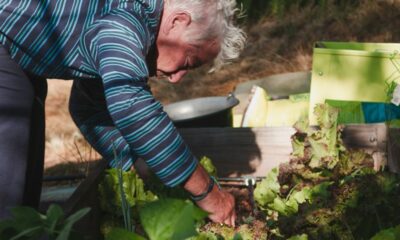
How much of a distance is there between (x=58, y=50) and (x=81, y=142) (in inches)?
122

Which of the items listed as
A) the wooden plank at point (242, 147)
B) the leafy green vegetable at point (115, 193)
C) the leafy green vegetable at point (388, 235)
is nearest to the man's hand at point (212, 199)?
the leafy green vegetable at point (115, 193)

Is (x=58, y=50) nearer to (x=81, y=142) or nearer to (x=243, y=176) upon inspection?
(x=243, y=176)

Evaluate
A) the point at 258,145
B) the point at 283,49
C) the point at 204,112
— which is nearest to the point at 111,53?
the point at 258,145

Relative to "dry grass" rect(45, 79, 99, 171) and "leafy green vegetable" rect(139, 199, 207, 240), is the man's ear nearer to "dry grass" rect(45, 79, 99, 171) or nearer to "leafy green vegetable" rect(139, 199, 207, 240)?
"leafy green vegetable" rect(139, 199, 207, 240)

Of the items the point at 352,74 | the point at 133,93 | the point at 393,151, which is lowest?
the point at 393,151

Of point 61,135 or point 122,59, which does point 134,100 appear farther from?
point 61,135

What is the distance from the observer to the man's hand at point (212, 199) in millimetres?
2279

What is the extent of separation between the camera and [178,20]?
7.52 feet

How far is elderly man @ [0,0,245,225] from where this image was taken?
2.09 m

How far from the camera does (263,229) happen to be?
197 centimetres

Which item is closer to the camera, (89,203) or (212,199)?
(212,199)

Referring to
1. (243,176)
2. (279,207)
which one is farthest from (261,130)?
(279,207)

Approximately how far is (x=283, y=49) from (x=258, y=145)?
347cm

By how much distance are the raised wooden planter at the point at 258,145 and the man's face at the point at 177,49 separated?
0.49 meters
